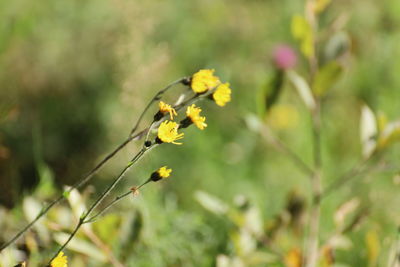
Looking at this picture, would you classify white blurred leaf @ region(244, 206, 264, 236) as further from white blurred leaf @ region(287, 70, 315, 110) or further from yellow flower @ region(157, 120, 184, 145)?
yellow flower @ region(157, 120, 184, 145)

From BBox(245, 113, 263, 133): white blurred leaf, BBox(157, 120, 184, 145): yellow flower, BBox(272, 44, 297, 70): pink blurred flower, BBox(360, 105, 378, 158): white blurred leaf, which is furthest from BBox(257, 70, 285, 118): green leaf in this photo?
BBox(272, 44, 297, 70): pink blurred flower

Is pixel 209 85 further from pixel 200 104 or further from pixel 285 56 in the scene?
pixel 285 56

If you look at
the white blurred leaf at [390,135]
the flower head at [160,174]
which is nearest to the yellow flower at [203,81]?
the flower head at [160,174]

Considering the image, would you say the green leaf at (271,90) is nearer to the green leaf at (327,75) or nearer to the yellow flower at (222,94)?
the green leaf at (327,75)

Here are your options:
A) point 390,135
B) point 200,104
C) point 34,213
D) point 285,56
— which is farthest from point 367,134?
point 285,56

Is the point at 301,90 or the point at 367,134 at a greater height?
the point at 301,90

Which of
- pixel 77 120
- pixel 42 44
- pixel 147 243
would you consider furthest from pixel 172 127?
pixel 42 44

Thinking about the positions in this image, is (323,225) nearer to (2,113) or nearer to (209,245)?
(209,245)
